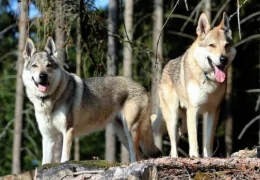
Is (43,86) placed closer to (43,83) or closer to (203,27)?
(43,83)

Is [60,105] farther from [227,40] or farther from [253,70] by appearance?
[253,70]

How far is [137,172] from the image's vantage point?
6.45 metres

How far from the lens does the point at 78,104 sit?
36.4 feet

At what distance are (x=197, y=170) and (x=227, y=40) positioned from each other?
142 inches

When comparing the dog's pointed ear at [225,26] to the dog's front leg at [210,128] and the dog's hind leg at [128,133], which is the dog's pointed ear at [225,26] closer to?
the dog's front leg at [210,128]

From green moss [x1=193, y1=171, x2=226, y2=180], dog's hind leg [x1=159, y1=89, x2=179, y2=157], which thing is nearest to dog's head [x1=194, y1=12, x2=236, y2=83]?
dog's hind leg [x1=159, y1=89, x2=179, y2=157]

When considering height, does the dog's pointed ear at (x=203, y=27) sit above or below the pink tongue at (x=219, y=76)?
above

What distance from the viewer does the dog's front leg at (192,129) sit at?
9.93 meters

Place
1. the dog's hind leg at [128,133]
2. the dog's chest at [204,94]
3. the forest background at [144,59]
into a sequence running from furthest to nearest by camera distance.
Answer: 1. the forest background at [144,59]
2. the dog's hind leg at [128,133]
3. the dog's chest at [204,94]

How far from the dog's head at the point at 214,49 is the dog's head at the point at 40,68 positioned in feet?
7.70

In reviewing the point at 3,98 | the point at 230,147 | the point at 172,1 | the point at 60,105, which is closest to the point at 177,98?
the point at 60,105

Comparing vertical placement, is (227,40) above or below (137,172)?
above

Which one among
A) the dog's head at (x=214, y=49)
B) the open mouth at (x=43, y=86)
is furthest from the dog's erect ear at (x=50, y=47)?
the dog's head at (x=214, y=49)

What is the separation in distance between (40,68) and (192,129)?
2.62 meters
